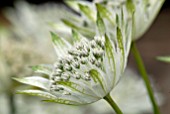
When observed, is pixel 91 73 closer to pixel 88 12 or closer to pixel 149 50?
pixel 88 12

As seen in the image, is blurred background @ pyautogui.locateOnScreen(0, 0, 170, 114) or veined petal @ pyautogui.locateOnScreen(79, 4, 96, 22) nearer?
veined petal @ pyautogui.locateOnScreen(79, 4, 96, 22)

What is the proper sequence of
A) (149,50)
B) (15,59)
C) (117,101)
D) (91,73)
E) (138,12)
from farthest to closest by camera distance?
(149,50) < (117,101) < (15,59) < (138,12) < (91,73)

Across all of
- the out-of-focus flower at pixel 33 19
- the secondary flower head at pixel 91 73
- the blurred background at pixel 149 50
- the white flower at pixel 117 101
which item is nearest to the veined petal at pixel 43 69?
the secondary flower head at pixel 91 73

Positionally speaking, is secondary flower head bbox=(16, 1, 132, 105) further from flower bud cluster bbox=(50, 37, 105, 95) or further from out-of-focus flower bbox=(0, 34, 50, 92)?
out-of-focus flower bbox=(0, 34, 50, 92)

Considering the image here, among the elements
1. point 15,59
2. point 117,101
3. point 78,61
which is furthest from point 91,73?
point 117,101

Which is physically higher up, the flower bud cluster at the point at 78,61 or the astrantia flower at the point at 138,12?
the astrantia flower at the point at 138,12

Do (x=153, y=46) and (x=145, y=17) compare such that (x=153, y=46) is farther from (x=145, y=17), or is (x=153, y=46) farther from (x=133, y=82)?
(x=145, y=17)

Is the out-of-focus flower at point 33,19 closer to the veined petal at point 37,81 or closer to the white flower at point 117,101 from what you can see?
the white flower at point 117,101

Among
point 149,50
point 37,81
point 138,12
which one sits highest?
point 138,12

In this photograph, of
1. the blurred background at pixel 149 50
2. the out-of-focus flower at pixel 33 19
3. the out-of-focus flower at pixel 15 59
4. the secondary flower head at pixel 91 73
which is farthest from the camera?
the out-of-focus flower at pixel 33 19

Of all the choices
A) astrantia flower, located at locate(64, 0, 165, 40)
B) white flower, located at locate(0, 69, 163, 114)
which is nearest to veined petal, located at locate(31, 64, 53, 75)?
astrantia flower, located at locate(64, 0, 165, 40)

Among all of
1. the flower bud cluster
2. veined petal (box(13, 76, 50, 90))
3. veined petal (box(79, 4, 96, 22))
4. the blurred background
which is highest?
veined petal (box(79, 4, 96, 22))

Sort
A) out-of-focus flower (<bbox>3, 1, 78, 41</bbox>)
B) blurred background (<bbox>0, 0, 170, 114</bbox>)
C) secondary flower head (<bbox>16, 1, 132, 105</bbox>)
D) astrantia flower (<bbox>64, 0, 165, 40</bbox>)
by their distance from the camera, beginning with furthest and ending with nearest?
out-of-focus flower (<bbox>3, 1, 78, 41</bbox>) < blurred background (<bbox>0, 0, 170, 114</bbox>) < astrantia flower (<bbox>64, 0, 165, 40</bbox>) < secondary flower head (<bbox>16, 1, 132, 105</bbox>)
